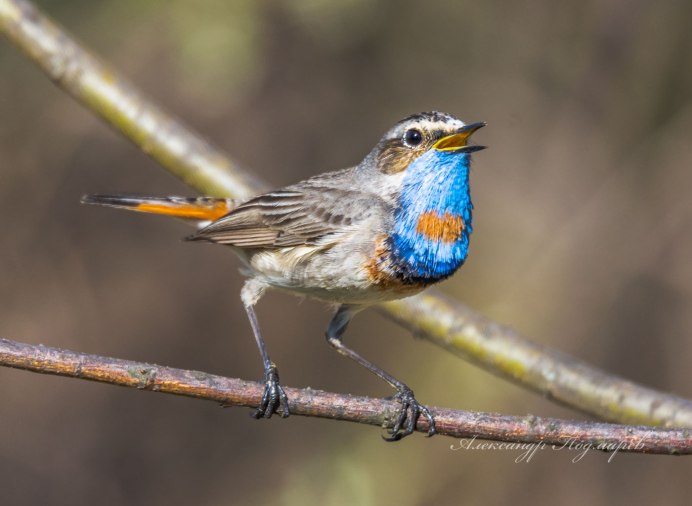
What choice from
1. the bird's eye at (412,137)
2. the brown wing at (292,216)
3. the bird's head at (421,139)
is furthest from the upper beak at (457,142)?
the brown wing at (292,216)

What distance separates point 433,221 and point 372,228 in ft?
1.10

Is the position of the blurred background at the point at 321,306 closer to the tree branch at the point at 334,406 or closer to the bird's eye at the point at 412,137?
the bird's eye at the point at 412,137

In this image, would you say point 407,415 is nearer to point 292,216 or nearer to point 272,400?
point 272,400

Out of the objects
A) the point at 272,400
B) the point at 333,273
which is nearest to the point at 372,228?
the point at 333,273

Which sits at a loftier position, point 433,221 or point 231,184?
point 231,184

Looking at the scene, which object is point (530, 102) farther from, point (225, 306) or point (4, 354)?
point (4, 354)

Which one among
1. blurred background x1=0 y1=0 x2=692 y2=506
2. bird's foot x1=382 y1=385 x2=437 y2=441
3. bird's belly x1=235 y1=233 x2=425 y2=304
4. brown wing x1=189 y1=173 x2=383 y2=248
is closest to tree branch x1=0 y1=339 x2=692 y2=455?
bird's foot x1=382 y1=385 x2=437 y2=441

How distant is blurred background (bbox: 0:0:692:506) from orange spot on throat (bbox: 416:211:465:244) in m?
3.01

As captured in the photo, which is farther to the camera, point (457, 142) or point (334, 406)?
point (457, 142)

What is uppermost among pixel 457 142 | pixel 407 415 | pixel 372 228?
pixel 457 142

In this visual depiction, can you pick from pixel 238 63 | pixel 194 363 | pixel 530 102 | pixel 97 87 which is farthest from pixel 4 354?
pixel 530 102

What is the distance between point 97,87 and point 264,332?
4741 mm

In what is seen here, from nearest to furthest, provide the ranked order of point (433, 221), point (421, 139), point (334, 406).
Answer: point (334, 406)
point (433, 221)
point (421, 139)

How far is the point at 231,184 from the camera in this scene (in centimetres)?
565
